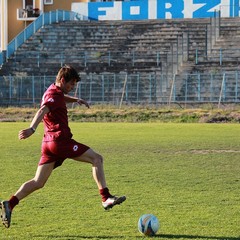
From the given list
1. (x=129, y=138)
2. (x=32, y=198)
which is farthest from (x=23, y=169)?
(x=129, y=138)

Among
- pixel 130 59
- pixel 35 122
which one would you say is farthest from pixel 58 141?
pixel 130 59

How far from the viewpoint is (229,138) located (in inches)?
1038

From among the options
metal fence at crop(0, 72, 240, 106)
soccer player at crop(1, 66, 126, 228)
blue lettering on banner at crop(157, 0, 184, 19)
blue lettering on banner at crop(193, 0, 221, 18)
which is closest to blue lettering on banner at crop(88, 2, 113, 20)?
blue lettering on banner at crop(157, 0, 184, 19)

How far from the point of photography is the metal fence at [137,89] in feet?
145

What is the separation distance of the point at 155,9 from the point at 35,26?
9.02 meters

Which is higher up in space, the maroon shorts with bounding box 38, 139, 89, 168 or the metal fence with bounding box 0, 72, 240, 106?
the maroon shorts with bounding box 38, 139, 89, 168

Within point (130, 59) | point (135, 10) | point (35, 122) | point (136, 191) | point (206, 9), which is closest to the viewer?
point (35, 122)

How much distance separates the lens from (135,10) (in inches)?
2338

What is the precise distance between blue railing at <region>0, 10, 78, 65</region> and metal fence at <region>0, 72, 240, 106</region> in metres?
7.09

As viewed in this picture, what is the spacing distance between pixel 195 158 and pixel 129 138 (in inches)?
293

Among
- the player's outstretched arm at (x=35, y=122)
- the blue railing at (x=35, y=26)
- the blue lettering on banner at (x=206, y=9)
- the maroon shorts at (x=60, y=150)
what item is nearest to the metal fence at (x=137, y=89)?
the blue railing at (x=35, y=26)

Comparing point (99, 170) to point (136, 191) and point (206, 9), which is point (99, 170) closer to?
point (136, 191)

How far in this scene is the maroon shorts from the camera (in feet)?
33.9

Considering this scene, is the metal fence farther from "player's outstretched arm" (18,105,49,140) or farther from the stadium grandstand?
"player's outstretched arm" (18,105,49,140)
